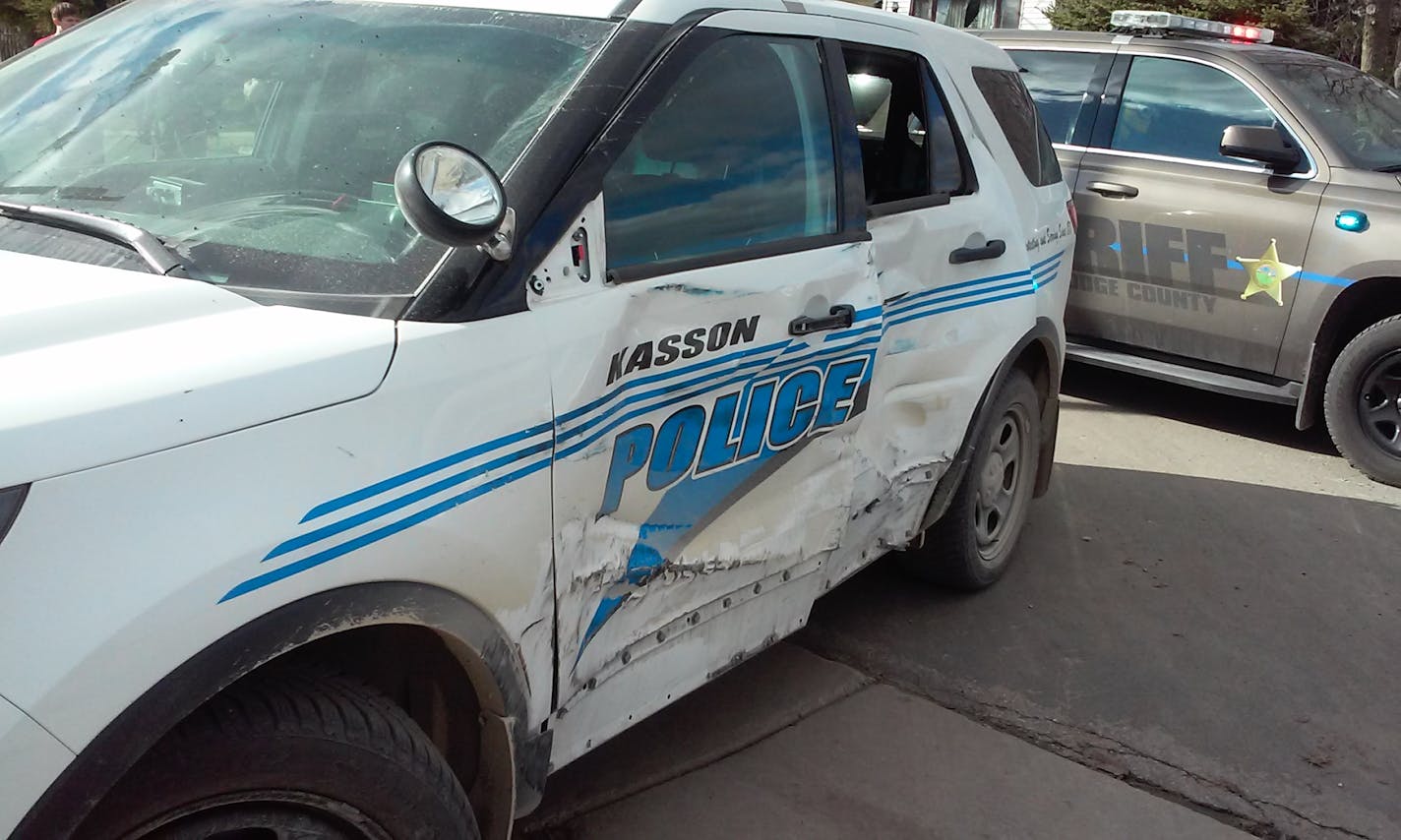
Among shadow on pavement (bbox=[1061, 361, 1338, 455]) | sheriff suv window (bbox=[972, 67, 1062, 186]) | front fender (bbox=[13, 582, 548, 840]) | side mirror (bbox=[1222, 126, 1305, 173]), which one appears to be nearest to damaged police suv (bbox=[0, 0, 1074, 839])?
front fender (bbox=[13, 582, 548, 840])

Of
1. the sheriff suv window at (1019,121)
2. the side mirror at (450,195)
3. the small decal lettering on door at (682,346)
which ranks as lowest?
the small decal lettering on door at (682,346)

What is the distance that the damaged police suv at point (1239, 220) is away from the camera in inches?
229

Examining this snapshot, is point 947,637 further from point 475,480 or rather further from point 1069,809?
point 475,480

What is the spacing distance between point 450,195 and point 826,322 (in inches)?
44.8

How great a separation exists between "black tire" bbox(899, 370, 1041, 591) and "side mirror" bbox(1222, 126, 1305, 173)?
84.3 inches

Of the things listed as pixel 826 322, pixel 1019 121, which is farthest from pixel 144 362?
pixel 1019 121

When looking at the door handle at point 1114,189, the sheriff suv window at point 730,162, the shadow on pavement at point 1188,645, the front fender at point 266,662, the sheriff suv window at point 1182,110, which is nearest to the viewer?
the front fender at point 266,662

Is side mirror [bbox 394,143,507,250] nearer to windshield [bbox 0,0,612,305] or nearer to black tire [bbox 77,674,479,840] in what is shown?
windshield [bbox 0,0,612,305]

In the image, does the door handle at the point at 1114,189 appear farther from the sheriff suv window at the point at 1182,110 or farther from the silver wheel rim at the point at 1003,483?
the silver wheel rim at the point at 1003,483

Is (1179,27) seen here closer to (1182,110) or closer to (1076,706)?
(1182,110)

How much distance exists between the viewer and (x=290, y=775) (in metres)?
1.78

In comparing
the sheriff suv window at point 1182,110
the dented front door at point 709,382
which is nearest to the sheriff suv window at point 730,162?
the dented front door at point 709,382

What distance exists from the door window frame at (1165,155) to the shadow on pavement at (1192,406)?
143 centimetres

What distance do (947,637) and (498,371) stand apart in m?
2.41
